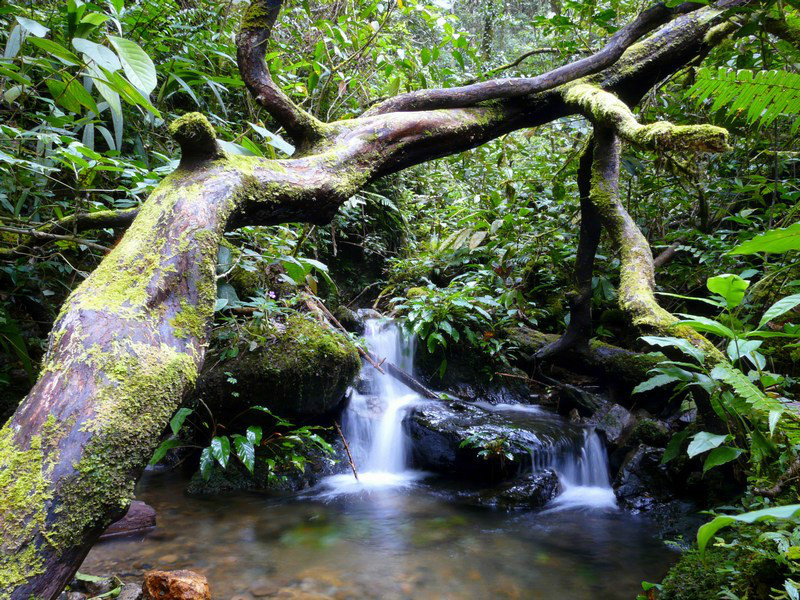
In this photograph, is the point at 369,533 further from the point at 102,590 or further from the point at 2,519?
the point at 2,519

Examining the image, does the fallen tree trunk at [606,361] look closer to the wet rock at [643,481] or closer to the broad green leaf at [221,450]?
the wet rock at [643,481]

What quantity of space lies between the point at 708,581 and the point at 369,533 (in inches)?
88.5

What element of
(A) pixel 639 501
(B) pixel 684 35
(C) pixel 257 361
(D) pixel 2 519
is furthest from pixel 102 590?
(B) pixel 684 35

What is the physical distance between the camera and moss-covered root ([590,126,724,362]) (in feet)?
6.76

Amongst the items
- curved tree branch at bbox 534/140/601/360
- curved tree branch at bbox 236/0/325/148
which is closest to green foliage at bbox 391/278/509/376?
curved tree branch at bbox 534/140/601/360

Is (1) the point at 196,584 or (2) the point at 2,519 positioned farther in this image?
(1) the point at 196,584

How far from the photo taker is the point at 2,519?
38.4 inches

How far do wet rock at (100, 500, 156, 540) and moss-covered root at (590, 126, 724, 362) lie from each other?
10.6 ft

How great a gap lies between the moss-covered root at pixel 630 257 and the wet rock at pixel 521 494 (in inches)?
88.3

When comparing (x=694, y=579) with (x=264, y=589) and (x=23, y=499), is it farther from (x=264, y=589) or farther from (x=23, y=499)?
(x=23, y=499)

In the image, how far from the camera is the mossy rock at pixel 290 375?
13.0 feet

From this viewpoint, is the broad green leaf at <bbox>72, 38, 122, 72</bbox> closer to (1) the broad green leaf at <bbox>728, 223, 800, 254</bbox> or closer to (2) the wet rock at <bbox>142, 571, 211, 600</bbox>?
(1) the broad green leaf at <bbox>728, 223, 800, 254</bbox>

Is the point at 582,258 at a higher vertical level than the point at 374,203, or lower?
lower

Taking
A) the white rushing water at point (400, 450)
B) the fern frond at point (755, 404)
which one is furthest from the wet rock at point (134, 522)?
the fern frond at point (755, 404)
